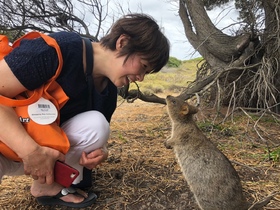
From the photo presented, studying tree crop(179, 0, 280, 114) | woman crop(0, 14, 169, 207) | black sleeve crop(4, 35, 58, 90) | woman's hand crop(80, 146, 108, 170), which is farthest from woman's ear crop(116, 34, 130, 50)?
tree crop(179, 0, 280, 114)

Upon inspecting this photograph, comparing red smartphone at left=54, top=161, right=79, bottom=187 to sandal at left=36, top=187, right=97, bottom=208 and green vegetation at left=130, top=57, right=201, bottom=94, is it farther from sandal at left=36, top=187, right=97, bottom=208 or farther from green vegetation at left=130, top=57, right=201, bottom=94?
green vegetation at left=130, top=57, right=201, bottom=94

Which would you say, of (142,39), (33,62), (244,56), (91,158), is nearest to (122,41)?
(142,39)

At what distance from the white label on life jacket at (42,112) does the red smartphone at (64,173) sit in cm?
23

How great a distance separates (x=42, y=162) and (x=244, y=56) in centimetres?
317

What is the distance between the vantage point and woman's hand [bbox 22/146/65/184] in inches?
60.0

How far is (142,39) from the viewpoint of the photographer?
5.54ft

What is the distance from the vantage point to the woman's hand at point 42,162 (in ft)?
5.00

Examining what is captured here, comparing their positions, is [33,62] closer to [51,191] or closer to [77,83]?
[77,83]

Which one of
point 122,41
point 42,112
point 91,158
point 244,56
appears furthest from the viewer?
point 244,56

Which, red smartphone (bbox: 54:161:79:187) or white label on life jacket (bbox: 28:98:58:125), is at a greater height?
white label on life jacket (bbox: 28:98:58:125)

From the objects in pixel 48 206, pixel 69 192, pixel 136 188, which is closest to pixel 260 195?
pixel 136 188

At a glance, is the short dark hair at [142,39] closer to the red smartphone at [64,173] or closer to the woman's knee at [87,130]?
the woman's knee at [87,130]

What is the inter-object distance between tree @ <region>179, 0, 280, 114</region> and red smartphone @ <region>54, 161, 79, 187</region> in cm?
182

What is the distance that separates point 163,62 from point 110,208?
920mm
